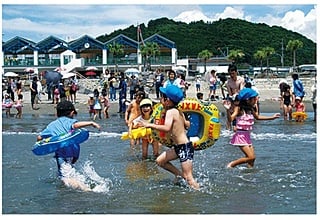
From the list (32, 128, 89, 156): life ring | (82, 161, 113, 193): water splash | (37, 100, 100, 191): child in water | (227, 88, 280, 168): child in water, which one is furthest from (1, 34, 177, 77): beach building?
(32, 128, 89, 156): life ring

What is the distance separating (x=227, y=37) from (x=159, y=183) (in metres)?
113

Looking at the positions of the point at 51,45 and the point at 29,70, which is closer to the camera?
the point at 29,70

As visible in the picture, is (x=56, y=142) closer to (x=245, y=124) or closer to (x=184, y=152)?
(x=184, y=152)

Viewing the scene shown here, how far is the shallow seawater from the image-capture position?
4.94 m

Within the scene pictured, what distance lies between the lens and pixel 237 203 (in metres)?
5.04

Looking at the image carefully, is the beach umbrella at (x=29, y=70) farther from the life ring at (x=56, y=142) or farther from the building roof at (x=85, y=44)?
the life ring at (x=56, y=142)

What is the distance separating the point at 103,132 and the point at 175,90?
639 centimetres

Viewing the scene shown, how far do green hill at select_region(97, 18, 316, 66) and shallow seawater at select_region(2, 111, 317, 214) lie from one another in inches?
3733

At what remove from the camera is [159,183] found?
6.04 meters

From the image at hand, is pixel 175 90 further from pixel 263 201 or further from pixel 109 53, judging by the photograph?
pixel 109 53

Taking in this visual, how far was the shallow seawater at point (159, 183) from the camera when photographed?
4.94 meters

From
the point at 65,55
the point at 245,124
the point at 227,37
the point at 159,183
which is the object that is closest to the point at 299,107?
the point at 245,124

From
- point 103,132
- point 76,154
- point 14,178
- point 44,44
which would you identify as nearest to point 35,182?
point 14,178

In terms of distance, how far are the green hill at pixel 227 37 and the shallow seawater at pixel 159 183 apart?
94.8m
